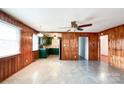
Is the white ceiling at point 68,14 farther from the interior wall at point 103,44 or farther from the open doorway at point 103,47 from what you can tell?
the interior wall at point 103,44

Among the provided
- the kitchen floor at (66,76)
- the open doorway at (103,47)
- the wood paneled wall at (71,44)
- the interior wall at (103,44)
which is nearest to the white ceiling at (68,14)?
the kitchen floor at (66,76)

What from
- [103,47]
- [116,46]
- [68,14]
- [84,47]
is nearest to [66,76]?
[68,14]

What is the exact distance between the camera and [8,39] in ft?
17.2

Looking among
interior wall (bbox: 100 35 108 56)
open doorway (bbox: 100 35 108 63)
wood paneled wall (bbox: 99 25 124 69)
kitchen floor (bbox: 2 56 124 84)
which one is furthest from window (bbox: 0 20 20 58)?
interior wall (bbox: 100 35 108 56)

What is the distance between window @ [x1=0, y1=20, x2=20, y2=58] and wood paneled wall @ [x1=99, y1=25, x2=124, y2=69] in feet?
18.5

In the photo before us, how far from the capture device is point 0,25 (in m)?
4.52

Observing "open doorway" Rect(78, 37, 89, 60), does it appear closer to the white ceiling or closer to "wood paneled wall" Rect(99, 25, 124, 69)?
"wood paneled wall" Rect(99, 25, 124, 69)

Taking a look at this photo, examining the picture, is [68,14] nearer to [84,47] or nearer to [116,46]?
[116,46]

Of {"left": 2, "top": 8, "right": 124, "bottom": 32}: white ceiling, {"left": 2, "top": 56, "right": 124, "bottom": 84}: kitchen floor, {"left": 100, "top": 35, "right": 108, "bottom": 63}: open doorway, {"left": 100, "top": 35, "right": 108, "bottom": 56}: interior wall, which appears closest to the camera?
{"left": 2, "top": 8, "right": 124, "bottom": 32}: white ceiling

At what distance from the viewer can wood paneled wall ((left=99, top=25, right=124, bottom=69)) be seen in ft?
22.8

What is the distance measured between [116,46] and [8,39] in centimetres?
610
